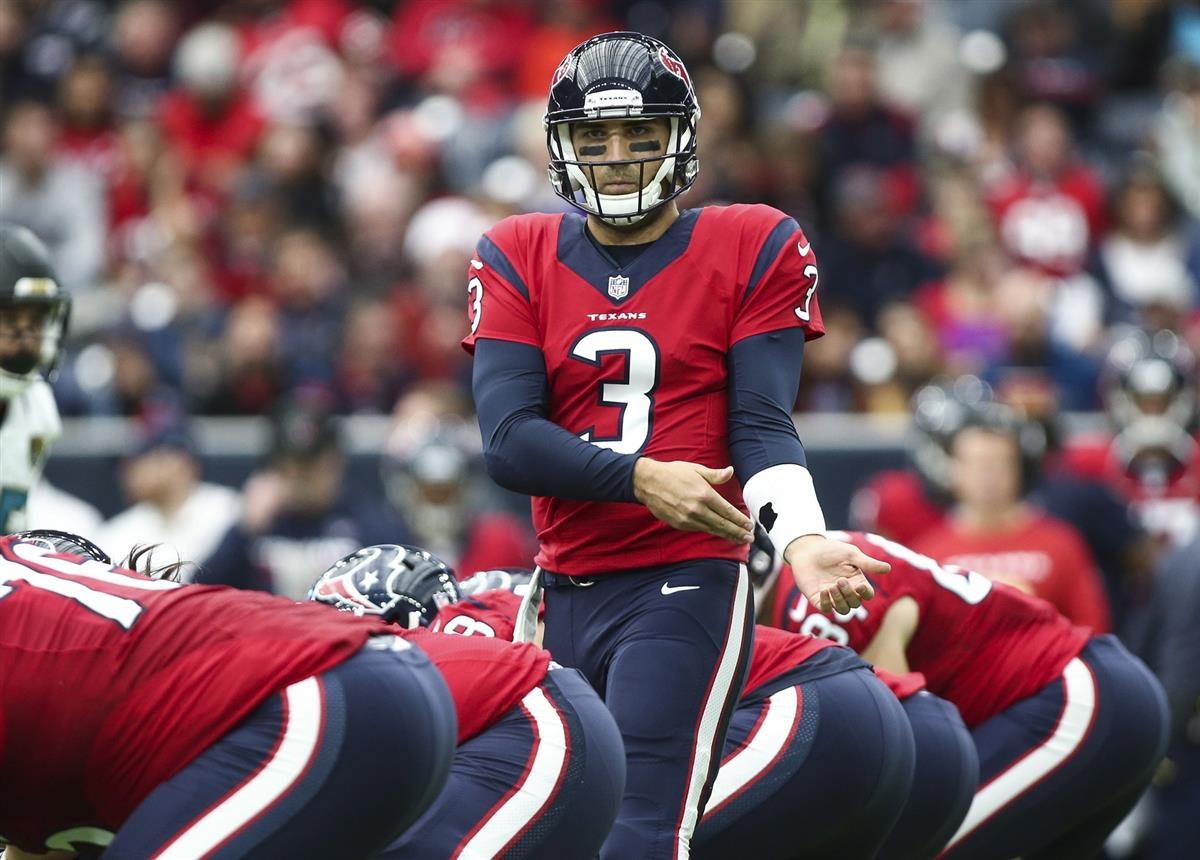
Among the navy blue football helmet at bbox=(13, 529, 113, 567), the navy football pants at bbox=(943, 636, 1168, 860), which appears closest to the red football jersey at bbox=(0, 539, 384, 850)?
the navy blue football helmet at bbox=(13, 529, 113, 567)

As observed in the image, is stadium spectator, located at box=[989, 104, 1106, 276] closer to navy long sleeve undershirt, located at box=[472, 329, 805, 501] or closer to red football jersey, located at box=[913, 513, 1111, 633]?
red football jersey, located at box=[913, 513, 1111, 633]

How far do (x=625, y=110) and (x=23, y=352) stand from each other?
6.61 feet

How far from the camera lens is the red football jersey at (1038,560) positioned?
7711 millimetres

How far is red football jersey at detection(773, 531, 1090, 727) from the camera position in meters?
5.38

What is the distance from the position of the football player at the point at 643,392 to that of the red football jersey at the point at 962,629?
40.4 inches

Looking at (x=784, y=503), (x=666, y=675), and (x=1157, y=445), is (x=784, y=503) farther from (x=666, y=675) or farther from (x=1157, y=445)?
(x=1157, y=445)

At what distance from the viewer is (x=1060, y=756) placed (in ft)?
18.1

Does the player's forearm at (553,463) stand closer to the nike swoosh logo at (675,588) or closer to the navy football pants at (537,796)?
the nike swoosh logo at (675,588)

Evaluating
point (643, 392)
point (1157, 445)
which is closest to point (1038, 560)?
point (1157, 445)

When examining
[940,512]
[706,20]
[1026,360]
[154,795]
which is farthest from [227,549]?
[154,795]

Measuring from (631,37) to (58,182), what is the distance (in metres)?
8.30

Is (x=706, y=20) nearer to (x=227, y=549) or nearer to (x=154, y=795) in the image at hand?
(x=227, y=549)

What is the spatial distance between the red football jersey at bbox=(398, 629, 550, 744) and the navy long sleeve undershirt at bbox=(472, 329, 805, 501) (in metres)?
0.36

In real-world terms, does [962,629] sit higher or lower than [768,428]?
lower
